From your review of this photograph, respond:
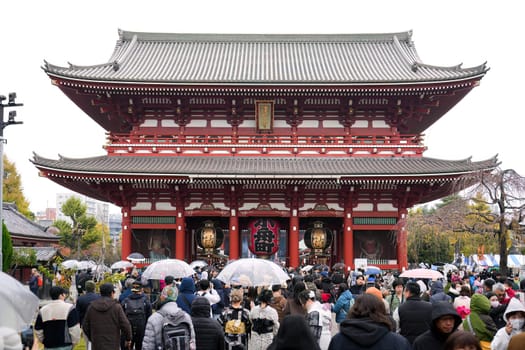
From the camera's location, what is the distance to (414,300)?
9.34 m

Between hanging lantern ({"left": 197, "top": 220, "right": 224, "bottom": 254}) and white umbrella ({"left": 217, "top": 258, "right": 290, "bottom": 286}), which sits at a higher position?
hanging lantern ({"left": 197, "top": 220, "right": 224, "bottom": 254})

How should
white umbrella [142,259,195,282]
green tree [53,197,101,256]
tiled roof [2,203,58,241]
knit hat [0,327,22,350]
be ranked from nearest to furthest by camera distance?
knit hat [0,327,22,350]
white umbrella [142,259,195,282]
tiled roof [2,203,58,241]
green tree [53,197,101,256]

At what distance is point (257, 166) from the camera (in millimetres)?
27391

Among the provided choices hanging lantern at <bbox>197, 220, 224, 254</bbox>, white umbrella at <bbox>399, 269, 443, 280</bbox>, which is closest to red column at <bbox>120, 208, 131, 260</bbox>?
hanging lantern at <bbox>197, 220, 224, 254</bbox>

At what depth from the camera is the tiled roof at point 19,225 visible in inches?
1620

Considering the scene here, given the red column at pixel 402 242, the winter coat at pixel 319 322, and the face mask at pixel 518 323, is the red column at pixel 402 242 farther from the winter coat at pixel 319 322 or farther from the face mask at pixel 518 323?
the face mask at pixel 518 323

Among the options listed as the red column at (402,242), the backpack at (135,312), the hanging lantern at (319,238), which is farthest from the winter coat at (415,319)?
the hanging lantern at (319,238)

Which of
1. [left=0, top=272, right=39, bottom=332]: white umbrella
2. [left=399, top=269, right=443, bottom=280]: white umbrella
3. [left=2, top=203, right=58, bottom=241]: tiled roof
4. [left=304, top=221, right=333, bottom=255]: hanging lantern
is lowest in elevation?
[left=399, top=269, right=443, bottom=280]: white umbrella

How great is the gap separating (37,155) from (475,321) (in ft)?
73.8

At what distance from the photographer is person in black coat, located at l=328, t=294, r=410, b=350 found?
5262 mm

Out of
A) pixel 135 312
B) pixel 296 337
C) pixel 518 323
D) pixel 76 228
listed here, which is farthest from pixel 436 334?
pixel 76 228

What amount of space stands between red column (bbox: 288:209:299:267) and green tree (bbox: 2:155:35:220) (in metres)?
42.3

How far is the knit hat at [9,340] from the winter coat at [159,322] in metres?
2.71

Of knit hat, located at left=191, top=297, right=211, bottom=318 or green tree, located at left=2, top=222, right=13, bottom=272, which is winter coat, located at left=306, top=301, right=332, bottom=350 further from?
green tree, located at left=2, top=222, right=13, bottom=272
